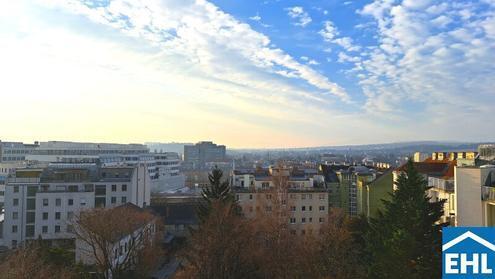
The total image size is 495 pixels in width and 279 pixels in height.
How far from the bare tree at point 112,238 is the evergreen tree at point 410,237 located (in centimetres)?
1681

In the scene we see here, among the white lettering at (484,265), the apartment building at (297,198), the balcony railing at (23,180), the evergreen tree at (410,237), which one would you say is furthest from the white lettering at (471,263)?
the balcony railing at (23,180)

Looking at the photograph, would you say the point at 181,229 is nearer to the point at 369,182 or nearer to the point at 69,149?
the point at 369,182

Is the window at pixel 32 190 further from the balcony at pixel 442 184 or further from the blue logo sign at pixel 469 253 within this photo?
the blue logo sign at pixel 469 253

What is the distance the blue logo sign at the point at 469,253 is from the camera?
12.5 meters

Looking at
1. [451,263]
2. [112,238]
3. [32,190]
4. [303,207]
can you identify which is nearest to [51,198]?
[32,190]

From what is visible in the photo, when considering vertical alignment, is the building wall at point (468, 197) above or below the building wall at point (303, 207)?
above

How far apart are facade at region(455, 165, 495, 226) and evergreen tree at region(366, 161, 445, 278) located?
11.2 feet

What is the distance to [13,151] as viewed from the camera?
Answer: 346 ft

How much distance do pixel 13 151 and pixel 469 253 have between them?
115 meters

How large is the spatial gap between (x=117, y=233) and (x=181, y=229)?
26546 millimetres

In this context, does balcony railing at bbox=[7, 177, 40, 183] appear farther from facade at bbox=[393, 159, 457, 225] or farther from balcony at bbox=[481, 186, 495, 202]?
balcony at bbox=[481, 186, 495, 202]

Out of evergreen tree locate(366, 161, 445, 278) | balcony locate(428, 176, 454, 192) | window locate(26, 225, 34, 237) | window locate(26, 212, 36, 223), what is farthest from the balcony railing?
balcony locate(428, 176, 454, 192)

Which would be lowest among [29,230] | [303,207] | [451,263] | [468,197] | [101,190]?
[29,230]

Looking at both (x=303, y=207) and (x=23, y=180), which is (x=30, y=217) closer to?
(x=23, y=180)
